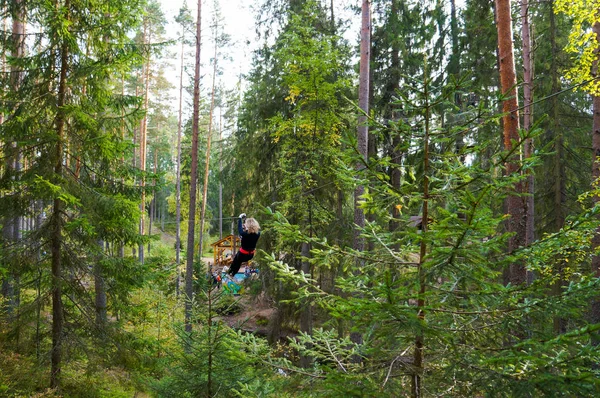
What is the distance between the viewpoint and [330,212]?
11000 mm

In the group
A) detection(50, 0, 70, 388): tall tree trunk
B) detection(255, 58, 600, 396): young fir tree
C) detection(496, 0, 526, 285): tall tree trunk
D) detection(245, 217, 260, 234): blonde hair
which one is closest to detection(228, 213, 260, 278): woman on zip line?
detection(245, 217, 260, 234): blonde hair

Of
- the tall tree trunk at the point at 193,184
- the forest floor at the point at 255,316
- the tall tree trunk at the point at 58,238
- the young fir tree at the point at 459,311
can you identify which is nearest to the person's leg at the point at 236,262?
the tall tree trunk at the point at 193,184

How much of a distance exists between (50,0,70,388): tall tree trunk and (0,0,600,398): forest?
34 mm

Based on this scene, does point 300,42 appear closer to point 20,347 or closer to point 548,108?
point 548,108

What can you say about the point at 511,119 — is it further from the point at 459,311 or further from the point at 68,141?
the point at 68,141

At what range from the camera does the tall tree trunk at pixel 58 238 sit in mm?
6359

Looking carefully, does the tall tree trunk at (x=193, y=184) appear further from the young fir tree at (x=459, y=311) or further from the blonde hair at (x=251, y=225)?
the young fir tree at (x=459, y=311)

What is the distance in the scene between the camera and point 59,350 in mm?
6410

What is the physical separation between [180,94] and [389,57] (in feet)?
52.1

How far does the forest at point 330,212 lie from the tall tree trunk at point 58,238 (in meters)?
0.03

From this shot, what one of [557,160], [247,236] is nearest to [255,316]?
[247,236]

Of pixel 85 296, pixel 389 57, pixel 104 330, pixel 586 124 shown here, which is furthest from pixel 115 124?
pixel 586 124

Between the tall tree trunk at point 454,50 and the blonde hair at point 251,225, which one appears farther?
→ the tall tree trunk at point 454,50

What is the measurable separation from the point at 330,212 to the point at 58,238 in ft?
22.1
